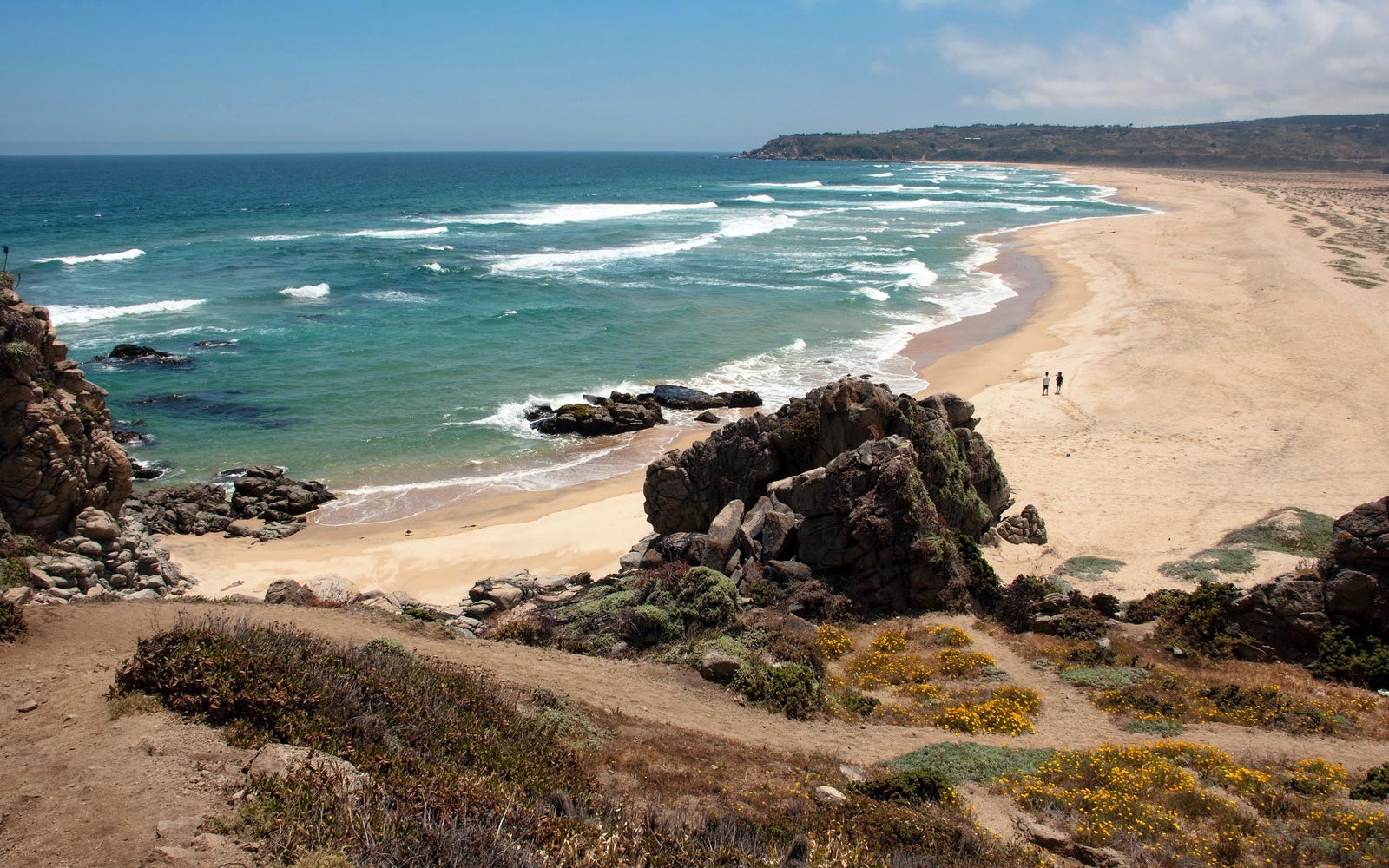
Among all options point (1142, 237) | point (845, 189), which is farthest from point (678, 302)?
point (845, 189)

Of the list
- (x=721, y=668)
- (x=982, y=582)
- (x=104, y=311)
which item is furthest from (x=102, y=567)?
(x=104, y=311)

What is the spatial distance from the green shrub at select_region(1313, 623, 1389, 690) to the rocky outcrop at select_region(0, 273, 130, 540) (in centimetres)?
2055

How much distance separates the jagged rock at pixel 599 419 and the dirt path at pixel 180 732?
14.5 m

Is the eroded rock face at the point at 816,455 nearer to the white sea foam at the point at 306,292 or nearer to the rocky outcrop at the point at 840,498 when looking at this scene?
the rocky outcrop at the point at 840,498

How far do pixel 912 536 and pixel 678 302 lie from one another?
32.1 m

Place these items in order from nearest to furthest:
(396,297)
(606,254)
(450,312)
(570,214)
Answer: (450,312) < (396,297) < (606,254) < (570,214)

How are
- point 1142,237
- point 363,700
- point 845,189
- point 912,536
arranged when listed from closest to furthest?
point 363,700
point 912,536
point 1142,237
point 845,189

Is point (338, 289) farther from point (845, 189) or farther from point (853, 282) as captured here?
point (845, 189)

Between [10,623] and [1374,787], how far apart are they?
1422 centimetres

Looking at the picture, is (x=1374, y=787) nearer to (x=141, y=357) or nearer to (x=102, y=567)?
(x=102, y=567)

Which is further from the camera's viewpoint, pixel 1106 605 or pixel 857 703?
pixel 1106 605

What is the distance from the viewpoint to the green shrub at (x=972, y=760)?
877cm

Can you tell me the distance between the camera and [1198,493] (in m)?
19.1

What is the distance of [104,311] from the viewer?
39125 mm
